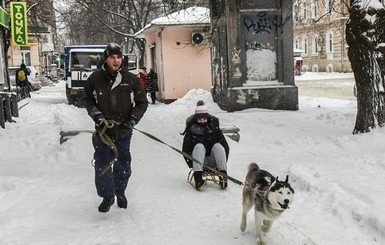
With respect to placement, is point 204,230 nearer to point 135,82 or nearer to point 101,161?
point 101,161

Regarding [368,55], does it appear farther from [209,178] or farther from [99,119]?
[99,119]

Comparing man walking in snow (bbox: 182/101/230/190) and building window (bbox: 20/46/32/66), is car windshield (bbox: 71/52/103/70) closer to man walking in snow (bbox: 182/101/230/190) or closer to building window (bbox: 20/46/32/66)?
man walking in snow (bbox: 182/101/230/190)

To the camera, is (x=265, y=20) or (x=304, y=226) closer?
(x=304, y=226)

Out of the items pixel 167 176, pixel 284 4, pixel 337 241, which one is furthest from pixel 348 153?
pixel 284 4

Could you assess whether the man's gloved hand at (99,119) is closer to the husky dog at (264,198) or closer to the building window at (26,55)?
the husky dog at (264,198)

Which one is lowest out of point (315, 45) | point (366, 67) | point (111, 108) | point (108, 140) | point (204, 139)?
point (204, 139)

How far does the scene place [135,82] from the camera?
5035 mm

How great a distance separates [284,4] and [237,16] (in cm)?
149

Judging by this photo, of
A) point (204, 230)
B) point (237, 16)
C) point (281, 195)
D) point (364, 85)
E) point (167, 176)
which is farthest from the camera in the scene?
point (237, 16)

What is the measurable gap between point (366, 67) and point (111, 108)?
221 inches

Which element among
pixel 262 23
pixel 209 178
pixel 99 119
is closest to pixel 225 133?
pixel 209 178

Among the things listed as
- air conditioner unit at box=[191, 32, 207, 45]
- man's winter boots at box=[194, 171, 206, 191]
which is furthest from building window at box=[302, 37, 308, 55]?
man's winter boots at box=[194, 171, 206, 191]

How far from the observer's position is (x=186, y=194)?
6.04 m

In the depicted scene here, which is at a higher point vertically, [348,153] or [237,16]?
[237,16]
